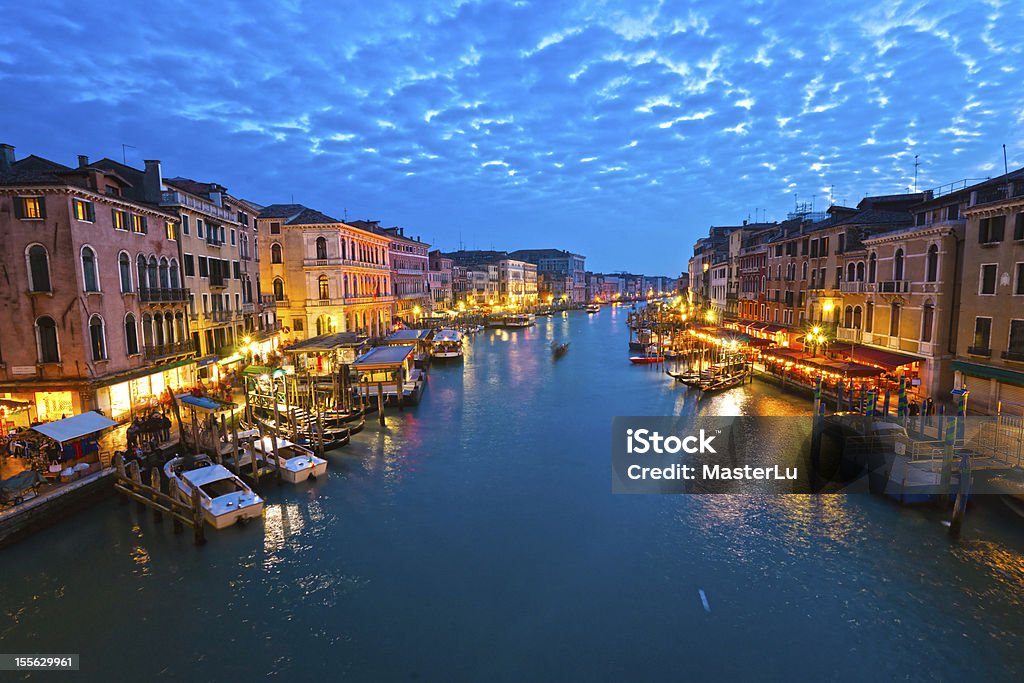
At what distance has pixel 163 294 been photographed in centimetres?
2639

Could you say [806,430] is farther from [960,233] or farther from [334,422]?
[334,422]

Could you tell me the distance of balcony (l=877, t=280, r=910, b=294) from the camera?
2809cm

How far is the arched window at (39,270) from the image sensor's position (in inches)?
821

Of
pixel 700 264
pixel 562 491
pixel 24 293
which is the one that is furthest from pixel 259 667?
pixel 700 264

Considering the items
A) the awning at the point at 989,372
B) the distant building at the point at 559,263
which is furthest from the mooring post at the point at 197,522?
the distant building at the point at 559,263

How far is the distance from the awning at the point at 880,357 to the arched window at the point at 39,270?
131ft

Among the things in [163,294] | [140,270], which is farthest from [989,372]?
[140,270]

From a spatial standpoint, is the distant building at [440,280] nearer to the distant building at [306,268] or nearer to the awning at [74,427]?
the distant building at [306,268]

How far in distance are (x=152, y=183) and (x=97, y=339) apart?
10.8 metres

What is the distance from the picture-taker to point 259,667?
38.1 feet

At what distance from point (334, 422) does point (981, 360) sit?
31.4 m

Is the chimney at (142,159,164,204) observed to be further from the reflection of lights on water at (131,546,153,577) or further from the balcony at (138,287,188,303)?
the reflection of lights on water at (131,546,153,577)

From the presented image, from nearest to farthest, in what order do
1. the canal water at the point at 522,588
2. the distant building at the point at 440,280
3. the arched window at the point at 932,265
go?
the canal water at the point at 522,588
the arched window at the point at 932,265
the distant building at the point at 440,280

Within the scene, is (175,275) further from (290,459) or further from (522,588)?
(522,588)
